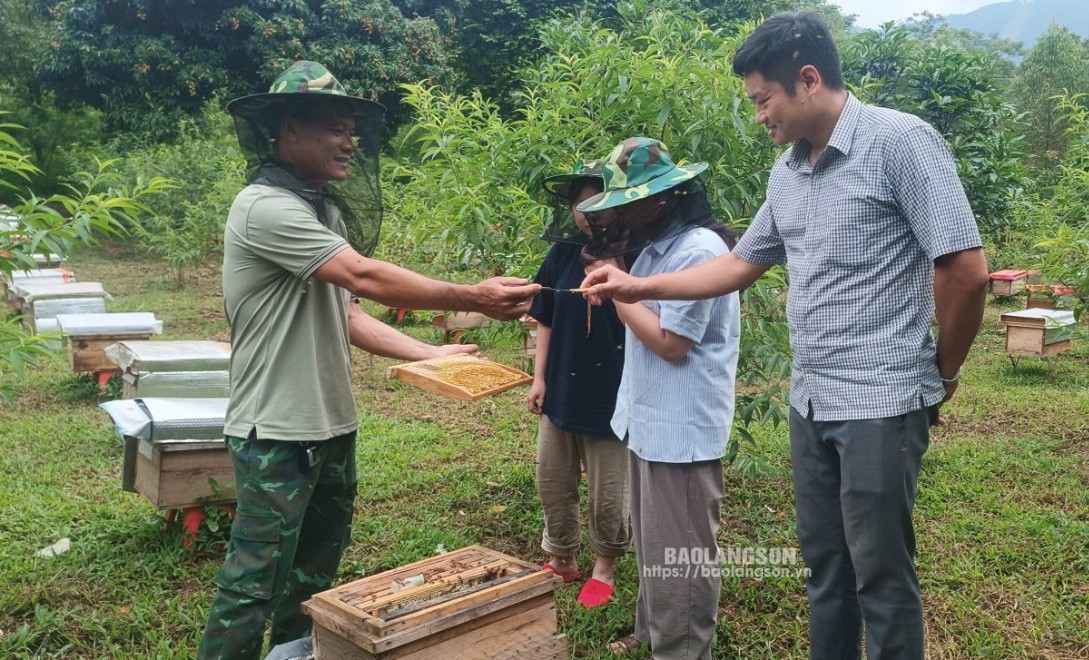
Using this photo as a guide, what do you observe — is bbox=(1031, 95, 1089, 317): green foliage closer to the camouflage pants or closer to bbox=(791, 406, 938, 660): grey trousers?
bbox=(791, 406, 938, 660): grey trousers

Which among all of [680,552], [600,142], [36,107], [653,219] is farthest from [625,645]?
[36,107]

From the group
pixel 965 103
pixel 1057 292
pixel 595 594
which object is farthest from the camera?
pixel 965 103

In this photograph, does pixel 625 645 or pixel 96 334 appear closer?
pixel 625 645

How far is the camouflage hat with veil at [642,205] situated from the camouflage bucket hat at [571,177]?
1.39 feet

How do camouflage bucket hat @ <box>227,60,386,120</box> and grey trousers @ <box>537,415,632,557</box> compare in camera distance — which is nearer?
camouflage bucket hat @ <box>227,60,386,120</box>

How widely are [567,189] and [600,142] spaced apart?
0.62 meters

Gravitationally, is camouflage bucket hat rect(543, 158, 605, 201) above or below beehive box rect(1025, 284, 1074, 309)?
above

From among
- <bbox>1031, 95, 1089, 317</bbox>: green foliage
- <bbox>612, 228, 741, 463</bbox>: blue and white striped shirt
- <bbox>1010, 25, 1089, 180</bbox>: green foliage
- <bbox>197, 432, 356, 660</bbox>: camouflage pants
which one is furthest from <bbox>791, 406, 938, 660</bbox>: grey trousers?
<bbox>1010, 25, 1089, 180</bbox>: green foliage

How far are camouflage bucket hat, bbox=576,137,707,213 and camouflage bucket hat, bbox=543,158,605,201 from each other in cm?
42

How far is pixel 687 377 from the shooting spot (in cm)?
284

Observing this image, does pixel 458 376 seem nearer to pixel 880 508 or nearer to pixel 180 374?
pixel 880 508

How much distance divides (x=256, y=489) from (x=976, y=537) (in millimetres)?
3546

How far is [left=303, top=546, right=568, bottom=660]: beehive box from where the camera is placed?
99.0 inches

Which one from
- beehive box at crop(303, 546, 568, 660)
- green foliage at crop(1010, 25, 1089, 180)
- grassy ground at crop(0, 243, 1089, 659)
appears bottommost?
grassy ground at crop(0, 243, 1089, 659)
